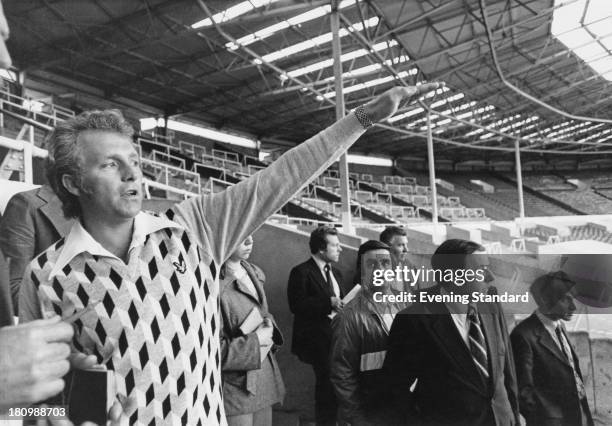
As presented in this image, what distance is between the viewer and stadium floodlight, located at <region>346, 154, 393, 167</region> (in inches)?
963

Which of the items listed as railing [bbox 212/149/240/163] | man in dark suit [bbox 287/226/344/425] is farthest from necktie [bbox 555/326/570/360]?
railing [bbox 212/149/240/163]

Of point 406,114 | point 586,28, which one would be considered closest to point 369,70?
point 586,28

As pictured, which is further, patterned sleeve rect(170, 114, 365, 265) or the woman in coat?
the woman in coat

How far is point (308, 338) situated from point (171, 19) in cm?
929

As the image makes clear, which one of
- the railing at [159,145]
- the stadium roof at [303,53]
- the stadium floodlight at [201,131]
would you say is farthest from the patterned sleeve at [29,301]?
the stadium floodlight at [201,131]

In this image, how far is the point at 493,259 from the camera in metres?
1.45

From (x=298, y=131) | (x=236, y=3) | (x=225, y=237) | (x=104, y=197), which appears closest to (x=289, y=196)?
(x=225, y=237)

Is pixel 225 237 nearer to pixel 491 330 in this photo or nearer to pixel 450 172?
pixel 491 330

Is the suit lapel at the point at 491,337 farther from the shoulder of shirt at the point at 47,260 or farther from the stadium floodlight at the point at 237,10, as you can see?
the stadium floodlight at the point at 237,10

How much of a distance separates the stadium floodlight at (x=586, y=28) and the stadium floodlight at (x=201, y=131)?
Result: 11640mm

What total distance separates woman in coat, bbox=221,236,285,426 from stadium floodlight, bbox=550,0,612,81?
10108mm

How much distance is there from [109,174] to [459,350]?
1121mm

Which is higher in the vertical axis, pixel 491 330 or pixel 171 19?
pixel 171 19

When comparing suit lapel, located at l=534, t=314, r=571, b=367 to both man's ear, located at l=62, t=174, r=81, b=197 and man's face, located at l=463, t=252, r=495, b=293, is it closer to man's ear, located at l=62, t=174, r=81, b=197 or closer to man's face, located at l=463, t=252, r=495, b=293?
man's face, located at l=463, t=252, r=495, b=293
